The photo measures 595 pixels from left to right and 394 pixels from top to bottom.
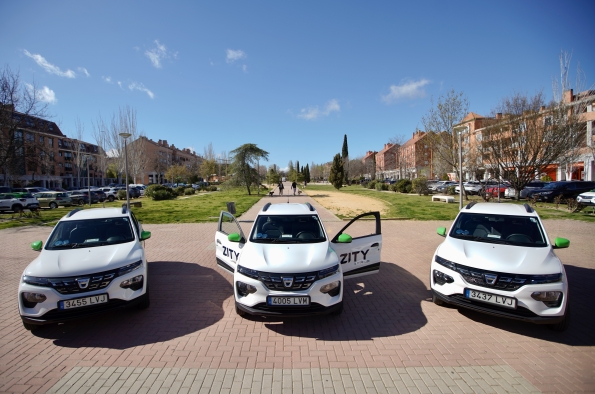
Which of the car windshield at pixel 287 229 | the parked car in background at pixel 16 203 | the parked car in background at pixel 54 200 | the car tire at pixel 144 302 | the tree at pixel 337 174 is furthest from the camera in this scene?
the tree at pixel 337 174

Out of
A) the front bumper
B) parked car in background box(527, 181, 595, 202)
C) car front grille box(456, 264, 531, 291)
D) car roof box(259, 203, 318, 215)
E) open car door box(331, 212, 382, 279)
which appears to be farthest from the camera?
parked car in background box(527, 181, 595, 202)

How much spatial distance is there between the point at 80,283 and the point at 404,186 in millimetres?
36397

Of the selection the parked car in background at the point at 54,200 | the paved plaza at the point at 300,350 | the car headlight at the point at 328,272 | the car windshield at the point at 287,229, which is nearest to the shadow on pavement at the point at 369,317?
the paved plaza at the point at 300,350

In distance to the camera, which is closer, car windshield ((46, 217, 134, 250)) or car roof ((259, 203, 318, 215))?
car windshield ((46, 217, 134, 250))

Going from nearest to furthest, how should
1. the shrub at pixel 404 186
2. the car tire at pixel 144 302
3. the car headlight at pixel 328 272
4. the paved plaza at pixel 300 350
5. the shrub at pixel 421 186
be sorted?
the paved plaza at pixel 300 350, the car headlight at pixel 328 272, the car tire at pixel 144 302, the shrub at pixel 421 186, the shrub at pixel 404 186

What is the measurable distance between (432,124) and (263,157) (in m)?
19.7

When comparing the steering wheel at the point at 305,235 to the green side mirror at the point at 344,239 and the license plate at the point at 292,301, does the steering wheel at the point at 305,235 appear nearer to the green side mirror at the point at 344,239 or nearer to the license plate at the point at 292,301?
the green side mirror at the point at 344,239

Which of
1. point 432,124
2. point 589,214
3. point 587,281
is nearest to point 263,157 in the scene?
point 432,124

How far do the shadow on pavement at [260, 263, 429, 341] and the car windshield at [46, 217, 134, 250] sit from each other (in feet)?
8.93

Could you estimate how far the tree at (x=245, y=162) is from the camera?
1412 inches

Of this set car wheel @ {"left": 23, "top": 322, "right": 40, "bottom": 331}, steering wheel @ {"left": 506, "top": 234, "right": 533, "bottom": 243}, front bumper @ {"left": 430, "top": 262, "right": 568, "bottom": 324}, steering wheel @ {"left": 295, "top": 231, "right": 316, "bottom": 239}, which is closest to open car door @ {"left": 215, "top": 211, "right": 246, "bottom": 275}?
steering wheel @ {"left": 295, "top": 231, "right": 316, "bottom": 239}

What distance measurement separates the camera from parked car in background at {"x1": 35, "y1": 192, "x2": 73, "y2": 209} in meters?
24.5

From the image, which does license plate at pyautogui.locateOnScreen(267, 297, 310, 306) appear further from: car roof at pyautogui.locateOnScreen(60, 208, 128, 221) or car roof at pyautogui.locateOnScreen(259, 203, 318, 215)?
car roof at pyautogui.locateOnScreen(60, 208, 128, 221)

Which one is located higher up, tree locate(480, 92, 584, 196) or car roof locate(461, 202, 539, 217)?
tree locate(480, 92, 584, 196)
